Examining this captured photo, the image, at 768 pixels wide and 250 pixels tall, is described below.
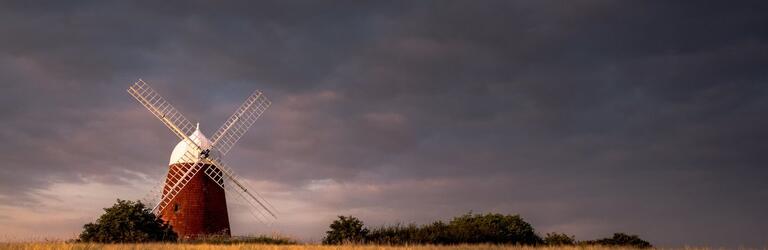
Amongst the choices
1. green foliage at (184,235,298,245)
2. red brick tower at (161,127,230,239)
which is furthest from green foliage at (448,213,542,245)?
red brick tower at (161,127,230,239)

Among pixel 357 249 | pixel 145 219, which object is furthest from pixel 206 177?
pixel 357 249

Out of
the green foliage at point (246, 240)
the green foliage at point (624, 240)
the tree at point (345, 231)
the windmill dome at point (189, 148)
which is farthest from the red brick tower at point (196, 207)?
the green foliage at point (624, 240)

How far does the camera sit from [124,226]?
146 ft

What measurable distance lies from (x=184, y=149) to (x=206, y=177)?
3045 millimetres

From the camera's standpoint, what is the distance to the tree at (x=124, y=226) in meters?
43.9

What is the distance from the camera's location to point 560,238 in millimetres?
46969

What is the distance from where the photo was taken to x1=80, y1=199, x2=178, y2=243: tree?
144 feet

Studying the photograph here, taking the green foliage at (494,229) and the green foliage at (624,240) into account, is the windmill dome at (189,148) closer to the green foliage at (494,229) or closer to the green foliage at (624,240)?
the green foliage at (494,229)

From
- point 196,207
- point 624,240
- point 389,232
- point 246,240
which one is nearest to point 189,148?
point 196,207

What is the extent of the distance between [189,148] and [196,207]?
4997 mm

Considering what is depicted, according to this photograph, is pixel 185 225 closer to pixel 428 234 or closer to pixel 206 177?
pixel 206 177

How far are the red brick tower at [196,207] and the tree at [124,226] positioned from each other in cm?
603

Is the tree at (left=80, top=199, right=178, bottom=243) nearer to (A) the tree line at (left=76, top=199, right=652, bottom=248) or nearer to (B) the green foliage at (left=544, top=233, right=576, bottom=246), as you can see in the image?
(A) the tree line at (left=76, top=199, right=652, bottom=248)

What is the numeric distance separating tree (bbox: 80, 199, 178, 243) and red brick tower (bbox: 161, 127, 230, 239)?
6.03 m
